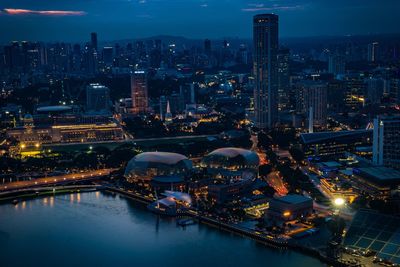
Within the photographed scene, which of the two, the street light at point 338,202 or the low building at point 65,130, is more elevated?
the low building at point 65,130

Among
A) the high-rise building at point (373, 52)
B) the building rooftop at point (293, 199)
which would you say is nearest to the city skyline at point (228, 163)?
the building rooftop at point (293, 199)

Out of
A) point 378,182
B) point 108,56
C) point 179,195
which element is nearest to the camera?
point 378,182

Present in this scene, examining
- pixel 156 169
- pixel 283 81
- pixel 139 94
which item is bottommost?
pixel 156 169

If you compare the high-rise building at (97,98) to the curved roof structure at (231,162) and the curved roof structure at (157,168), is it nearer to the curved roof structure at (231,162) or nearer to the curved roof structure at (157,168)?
the curved roof structure at (157,168)

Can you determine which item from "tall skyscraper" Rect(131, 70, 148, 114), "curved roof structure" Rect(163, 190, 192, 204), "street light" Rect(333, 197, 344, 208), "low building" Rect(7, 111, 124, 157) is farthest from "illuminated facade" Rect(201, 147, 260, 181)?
"tall skyscraper" Rect(131, 70, 148, 114)

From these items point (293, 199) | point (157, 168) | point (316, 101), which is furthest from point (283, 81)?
point (293, 199)

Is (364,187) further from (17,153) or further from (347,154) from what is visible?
(17,153)

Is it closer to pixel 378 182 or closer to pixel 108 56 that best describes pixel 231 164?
pixel 378 182
